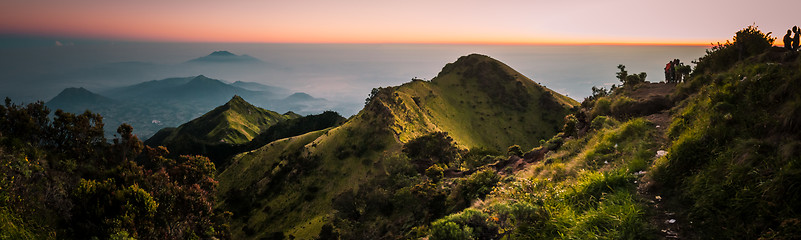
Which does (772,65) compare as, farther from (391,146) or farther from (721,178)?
(391,146)

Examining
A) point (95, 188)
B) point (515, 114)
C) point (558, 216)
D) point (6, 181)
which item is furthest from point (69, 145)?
point (515, 114)

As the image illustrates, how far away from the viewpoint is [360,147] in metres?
75.2

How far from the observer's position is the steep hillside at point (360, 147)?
62062 millimetres

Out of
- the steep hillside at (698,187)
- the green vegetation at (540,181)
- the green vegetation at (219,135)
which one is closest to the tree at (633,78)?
the green vegetation at (540,181)

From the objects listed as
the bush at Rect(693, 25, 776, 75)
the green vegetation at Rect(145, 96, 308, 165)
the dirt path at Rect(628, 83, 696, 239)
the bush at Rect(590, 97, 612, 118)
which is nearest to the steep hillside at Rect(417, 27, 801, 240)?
the dirt path at Rect(628, 83, 696, 239)

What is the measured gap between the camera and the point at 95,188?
18.5 metres

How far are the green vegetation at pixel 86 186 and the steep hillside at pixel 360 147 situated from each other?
1698cm

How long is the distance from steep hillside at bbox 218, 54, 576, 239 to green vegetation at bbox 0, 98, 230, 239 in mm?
16984

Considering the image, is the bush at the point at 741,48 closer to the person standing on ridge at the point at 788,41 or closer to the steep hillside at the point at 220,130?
the person standing on ridge at the point at 788,41

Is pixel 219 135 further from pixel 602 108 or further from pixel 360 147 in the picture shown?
pixel 602 108

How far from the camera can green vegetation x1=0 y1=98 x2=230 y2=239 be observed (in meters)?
14.1

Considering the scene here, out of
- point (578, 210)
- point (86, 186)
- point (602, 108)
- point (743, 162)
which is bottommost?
point (86, 186)

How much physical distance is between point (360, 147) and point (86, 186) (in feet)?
188

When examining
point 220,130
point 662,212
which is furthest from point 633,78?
point 220,130
